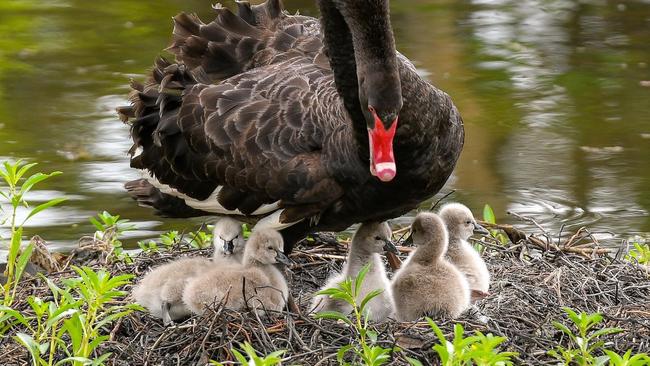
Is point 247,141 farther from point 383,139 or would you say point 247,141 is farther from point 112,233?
point 112,233

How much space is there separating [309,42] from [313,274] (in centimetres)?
102

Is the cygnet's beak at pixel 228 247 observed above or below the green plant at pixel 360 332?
below

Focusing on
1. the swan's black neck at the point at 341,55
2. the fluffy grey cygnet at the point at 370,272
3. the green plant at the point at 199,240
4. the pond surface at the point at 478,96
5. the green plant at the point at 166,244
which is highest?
the swan's black neck at the point at 341,55

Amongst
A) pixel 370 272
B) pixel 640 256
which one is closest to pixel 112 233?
pixel 370 272

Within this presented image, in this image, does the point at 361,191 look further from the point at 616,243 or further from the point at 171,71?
the point at 616,243

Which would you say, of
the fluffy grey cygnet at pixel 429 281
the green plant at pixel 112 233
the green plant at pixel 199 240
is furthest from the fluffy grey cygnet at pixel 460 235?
the green plant at pixel 112 233

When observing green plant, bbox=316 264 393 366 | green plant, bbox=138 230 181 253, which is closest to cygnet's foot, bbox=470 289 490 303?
green plant, bbox=316 264 393 366

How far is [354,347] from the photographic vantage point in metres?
4.00

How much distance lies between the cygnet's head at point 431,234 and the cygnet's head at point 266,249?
537 millimetres

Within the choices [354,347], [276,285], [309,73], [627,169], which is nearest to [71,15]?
[627,169]

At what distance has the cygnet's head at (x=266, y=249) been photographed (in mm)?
4688

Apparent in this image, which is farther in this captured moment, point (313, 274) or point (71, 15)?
point (71, 15)

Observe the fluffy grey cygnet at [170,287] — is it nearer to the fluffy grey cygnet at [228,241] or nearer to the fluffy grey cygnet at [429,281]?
the fluffy grey cygnet at [228,241]

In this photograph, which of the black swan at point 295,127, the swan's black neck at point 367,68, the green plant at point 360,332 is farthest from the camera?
the black swan at point 295,127
